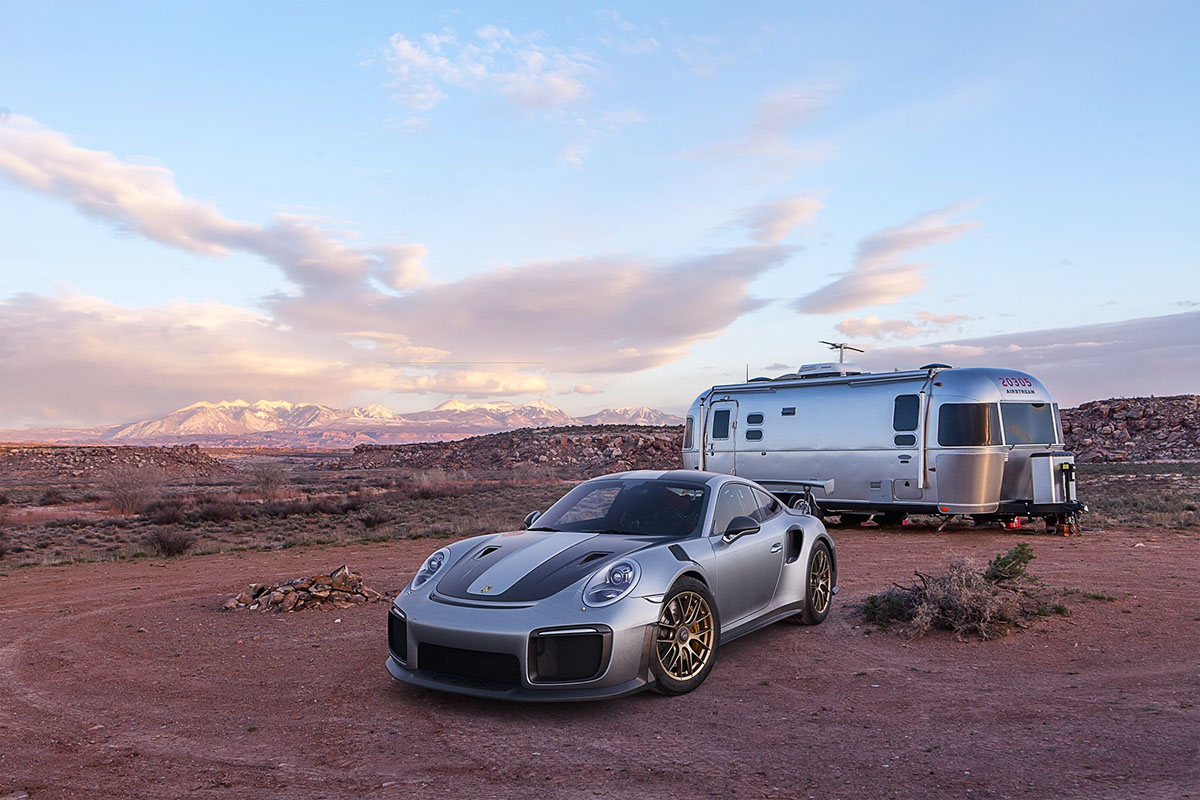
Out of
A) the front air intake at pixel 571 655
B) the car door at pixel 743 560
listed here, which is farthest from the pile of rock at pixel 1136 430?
the front air intake at pixel 571 655

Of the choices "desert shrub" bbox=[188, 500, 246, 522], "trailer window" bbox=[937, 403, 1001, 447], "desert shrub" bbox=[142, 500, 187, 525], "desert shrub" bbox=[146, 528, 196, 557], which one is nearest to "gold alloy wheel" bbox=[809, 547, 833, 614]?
"trailer window" bbox=[937, 403, 1001, 447]

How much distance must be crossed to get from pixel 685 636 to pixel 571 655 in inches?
39.5

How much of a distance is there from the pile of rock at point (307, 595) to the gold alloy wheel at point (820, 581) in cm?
490

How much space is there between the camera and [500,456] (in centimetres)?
6644

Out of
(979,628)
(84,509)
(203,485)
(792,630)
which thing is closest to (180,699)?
(792,630)

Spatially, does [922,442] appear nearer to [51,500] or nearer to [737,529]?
[737,529]

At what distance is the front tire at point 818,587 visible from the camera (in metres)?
→ 8.02

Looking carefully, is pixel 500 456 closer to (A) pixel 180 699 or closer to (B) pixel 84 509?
(B) pixel 84 509

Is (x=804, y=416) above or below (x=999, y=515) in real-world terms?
above

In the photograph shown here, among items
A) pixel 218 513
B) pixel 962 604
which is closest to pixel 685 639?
pixel 962 604

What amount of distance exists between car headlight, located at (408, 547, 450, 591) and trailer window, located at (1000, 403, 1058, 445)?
1212cm

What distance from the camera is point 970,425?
50.2ft

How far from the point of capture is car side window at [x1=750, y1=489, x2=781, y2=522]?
25.0 feet

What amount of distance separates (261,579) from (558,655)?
27.2 feet
